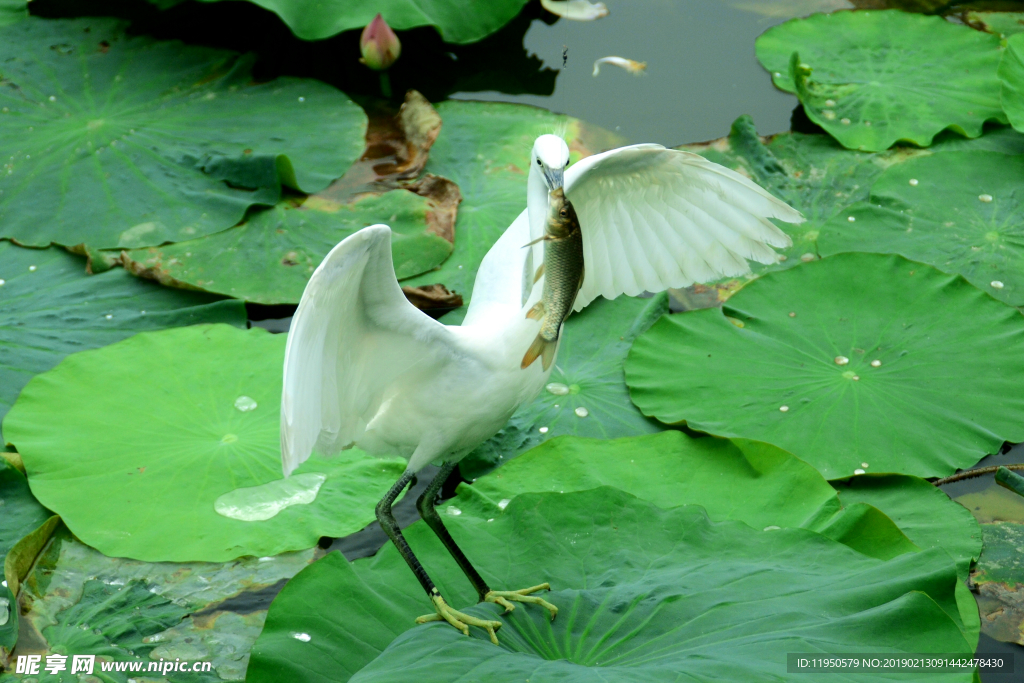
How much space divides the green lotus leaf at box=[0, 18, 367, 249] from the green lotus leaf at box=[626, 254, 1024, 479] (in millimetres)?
1320


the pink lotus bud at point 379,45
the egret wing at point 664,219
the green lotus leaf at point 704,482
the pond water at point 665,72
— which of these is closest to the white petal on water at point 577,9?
the pond water at point 665,72

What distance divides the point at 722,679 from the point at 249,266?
1.82 meters

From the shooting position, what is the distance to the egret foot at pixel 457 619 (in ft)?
5.32

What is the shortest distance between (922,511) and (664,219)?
87 cm

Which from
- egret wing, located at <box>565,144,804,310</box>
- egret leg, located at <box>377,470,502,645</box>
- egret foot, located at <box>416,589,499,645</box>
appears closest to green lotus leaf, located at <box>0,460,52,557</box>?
egret leg, located at <box>377,470,502,645</box>

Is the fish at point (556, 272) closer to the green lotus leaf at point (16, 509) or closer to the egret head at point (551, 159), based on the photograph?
the egret head at point (551, 159)

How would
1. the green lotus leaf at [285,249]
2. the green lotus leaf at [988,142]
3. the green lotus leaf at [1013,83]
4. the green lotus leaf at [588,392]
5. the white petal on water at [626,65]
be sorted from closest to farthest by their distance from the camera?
the green lotus leaf at [588,392] < the green lotus leaf at [285,249] < the green lotus leaf at [1013,83] < the green lotus leaf at [988,142] < the white petal on water at [626,65]

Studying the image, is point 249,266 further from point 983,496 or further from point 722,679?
point 983,496

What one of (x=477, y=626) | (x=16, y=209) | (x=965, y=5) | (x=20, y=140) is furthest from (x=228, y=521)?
(x=965, y=5)

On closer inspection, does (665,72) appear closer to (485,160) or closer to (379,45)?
(485,160)

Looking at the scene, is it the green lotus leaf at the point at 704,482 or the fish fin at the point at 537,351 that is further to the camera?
the green lotus leaf at the point at 704,482

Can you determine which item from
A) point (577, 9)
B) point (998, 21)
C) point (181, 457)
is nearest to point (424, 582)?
point (181, 457)

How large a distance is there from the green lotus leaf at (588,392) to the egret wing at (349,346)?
1.86 feet

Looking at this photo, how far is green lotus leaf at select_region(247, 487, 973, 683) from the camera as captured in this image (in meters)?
1.45
